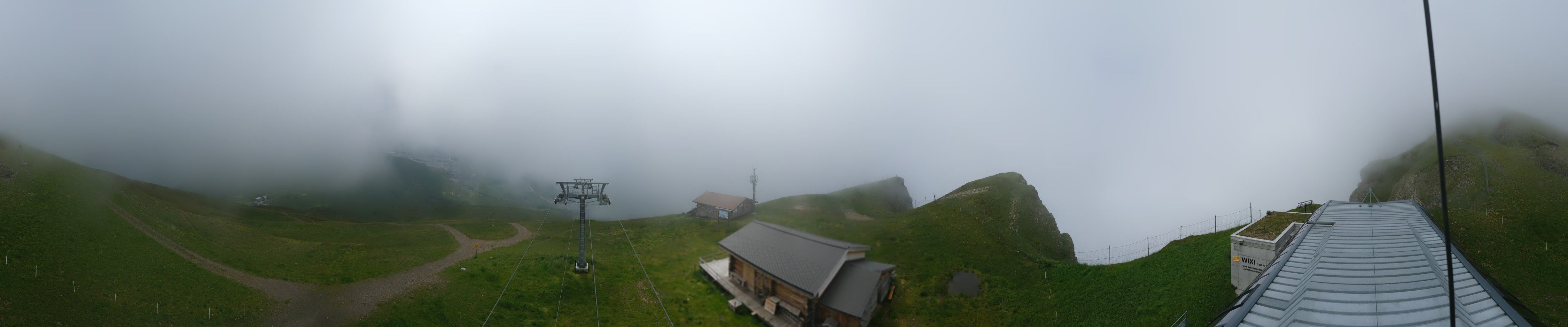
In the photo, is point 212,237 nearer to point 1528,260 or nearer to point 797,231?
point 797,231

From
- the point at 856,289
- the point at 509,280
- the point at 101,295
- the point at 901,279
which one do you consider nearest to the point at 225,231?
the point at 101,295

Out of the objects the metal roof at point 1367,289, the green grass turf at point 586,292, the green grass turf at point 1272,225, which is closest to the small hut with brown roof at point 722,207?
the green grass turf at point 586,292

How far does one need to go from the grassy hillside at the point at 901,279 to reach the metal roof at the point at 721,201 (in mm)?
1480

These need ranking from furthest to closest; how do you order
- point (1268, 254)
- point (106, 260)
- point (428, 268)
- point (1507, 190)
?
point (1507, 190) → point (428, 268) → point (1268, 254) → point (106, 260)

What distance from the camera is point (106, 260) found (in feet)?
32.5

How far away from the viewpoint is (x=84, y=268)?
375 inches

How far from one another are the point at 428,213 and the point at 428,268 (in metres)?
11.1

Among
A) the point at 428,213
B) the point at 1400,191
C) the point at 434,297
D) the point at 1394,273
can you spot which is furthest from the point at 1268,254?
the point at 428,213

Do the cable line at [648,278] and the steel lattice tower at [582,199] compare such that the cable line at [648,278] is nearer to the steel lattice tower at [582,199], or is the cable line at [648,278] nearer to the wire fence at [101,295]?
the steel lattice tower at [582,199]

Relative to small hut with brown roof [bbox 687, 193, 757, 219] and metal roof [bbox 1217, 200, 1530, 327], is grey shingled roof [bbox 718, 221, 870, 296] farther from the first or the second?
metal roof [bbox 1217, 200, 1530, 327]

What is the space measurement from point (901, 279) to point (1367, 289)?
6247 millimetres

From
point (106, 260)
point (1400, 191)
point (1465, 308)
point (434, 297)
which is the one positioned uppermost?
point (1400, 191)

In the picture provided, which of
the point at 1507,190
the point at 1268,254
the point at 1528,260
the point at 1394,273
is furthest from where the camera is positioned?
the point at 1507,190

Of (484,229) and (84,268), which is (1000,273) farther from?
(484,229)
